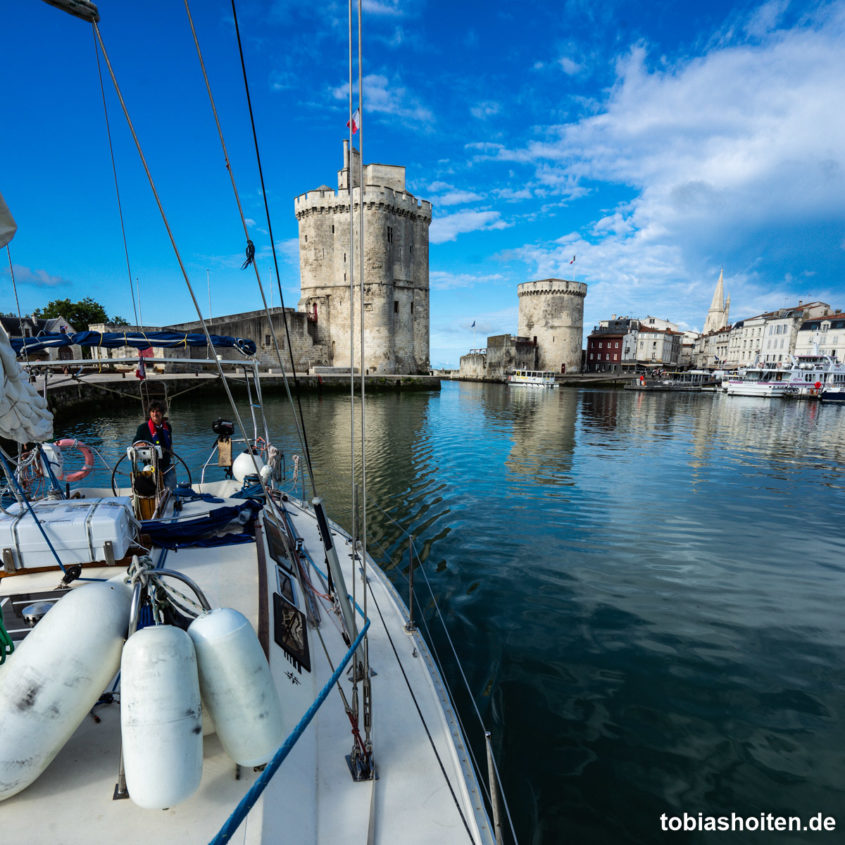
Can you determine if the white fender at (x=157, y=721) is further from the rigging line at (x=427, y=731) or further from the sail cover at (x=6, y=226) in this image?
the sail cover at (x=6, y=226)

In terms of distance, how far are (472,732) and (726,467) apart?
44.0ft

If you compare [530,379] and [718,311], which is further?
[718,311]

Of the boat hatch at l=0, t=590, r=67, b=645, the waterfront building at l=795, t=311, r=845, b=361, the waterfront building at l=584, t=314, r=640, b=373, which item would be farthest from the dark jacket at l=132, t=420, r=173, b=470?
the waterfront building at l=584, t=314, r=640, b=373

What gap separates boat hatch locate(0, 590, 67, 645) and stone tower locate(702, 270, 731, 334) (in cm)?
12947

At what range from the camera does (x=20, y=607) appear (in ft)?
9.18

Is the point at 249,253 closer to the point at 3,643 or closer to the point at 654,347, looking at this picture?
the point at 3,643

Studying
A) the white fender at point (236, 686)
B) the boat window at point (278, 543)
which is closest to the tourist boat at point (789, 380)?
the boat window at point (278, 543)

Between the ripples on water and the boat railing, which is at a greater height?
the boat railing

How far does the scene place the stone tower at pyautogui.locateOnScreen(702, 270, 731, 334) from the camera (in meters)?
108

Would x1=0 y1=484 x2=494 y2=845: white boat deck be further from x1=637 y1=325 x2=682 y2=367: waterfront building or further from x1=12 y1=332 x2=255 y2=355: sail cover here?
x1=637 y1=325 x2=682 y2=367: waterfront building

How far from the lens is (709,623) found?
17.6ft

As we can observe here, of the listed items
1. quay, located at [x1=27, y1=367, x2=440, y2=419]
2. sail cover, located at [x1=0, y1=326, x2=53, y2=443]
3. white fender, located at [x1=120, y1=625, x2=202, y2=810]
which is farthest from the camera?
quay, located at [x1=27, y1=367, x2=440, y2=419]

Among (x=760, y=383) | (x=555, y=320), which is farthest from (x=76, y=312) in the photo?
(x=760, y=383)

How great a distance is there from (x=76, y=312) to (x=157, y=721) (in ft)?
162
